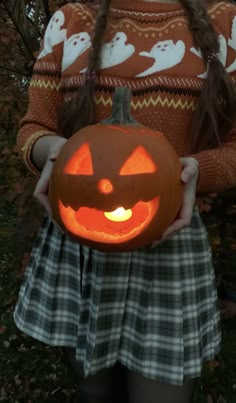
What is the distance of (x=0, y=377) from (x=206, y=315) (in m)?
Result: 1.79

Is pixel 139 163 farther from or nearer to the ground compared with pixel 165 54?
nearer to the ground

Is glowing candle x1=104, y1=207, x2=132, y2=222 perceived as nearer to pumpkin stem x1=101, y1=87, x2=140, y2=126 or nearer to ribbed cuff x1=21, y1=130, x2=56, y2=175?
pumpkin stem x1=101, y1=87, x2=140, y2=126

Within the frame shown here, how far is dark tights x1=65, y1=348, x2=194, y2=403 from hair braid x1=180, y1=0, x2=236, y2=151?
0.57 metres

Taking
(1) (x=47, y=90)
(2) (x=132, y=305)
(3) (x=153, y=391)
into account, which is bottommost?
(3) (x=153, y=391)

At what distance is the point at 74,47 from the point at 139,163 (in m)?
0.38

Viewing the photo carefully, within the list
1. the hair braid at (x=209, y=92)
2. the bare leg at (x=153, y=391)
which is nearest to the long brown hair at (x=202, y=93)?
the hair braid at (x=209, y=92)

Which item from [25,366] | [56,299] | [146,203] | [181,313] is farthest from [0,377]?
[146,203]

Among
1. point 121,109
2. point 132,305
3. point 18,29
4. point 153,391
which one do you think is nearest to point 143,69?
point 121,109

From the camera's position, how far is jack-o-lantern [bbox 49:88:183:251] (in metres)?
1.12

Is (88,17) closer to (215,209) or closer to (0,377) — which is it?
(215,209)

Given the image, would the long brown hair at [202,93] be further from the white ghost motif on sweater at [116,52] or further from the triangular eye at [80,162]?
the triangular eye at [80,162]

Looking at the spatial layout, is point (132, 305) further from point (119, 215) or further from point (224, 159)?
point (224, 159)

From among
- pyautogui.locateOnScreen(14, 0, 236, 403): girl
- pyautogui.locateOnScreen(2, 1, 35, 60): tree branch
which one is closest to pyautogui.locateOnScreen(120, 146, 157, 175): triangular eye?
pyautogui.locateOnScreen(14, 0, 236, 403): girl

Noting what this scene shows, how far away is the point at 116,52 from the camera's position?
1.31m
